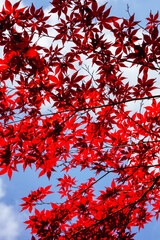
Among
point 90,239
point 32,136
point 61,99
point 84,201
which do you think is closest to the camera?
point 61,99

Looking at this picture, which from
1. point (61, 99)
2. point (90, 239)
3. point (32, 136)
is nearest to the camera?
point (61, 99)

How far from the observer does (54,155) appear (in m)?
3.20

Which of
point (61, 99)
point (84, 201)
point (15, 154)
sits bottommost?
point (84, 201)

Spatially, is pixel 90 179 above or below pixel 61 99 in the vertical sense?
below

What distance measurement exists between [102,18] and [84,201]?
3.05m

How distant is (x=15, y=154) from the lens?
2.94 meters

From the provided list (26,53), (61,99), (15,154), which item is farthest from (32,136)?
(26,53)

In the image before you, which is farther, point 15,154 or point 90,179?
point 90,179

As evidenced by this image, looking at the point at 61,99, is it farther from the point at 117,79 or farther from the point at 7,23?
the point at 7,23

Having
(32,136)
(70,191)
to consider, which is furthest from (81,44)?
(70,191)

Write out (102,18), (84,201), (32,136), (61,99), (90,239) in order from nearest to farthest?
(102,18), (61,99), (32,136), (90,239), (84,201)

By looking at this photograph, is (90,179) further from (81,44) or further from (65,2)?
(65,2)

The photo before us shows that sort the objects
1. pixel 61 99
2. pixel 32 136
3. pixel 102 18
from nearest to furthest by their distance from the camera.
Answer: pixel 102 18 → pixel 61 99 → pixel 32 136

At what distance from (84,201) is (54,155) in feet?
3.99
